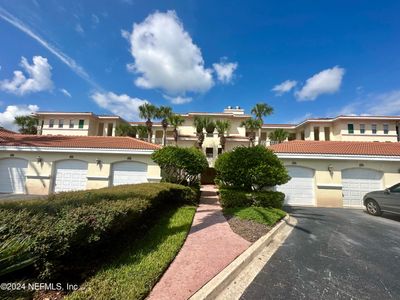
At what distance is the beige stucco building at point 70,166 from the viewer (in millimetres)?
14742

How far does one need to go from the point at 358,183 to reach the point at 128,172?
16437 mm

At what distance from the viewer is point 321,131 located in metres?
31.9

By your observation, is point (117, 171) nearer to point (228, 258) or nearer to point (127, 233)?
point (127, 233)

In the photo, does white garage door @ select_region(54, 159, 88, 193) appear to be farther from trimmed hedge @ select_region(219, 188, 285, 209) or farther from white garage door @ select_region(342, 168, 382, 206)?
white garage door @ select_region(342, 168, 382, 206)

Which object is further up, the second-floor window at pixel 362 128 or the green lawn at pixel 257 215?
the second-floor window at pixel 362 128

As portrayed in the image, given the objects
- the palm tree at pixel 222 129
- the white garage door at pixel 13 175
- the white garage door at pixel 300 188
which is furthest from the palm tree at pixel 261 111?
the white garage door at pixel 13 175

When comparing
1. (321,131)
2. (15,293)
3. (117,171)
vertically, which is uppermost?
(321,131)

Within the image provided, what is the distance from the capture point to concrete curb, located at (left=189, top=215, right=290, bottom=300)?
330 cm

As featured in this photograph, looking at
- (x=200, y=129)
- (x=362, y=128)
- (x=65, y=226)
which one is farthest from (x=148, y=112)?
(x=362, y=128)

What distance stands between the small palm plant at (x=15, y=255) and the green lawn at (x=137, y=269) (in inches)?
31.7

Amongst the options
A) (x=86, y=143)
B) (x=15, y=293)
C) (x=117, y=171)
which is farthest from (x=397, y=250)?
(x=86, y=143)

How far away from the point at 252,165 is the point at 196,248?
601 centimetres

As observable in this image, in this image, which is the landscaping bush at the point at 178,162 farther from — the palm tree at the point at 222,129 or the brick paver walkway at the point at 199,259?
the palm tree at the point at 222,129

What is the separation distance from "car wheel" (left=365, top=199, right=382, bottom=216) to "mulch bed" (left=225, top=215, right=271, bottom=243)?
8.06m
